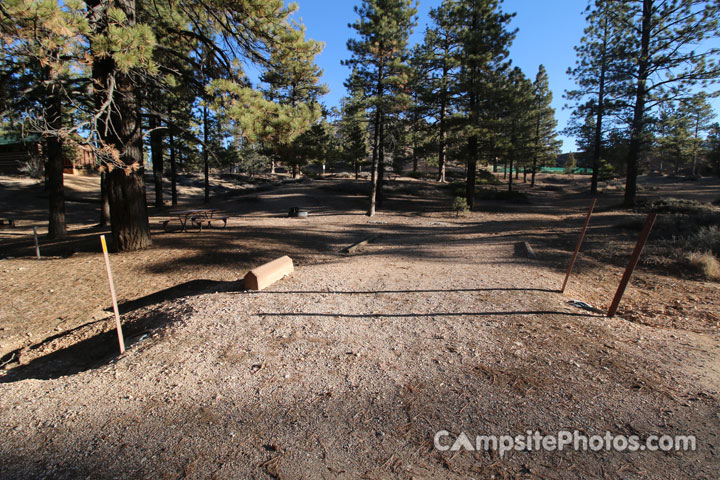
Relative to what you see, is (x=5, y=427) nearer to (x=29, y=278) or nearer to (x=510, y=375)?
(x=510, y=375)

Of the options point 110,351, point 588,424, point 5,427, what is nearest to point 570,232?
point 588,424

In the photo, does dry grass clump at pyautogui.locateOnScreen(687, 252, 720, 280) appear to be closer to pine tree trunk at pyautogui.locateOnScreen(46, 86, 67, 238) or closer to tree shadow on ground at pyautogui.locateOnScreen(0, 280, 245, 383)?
tree shadow on ground at pyautogui.locateOnScreen(0, 280, 245, 383)

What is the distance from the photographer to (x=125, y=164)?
7758mm

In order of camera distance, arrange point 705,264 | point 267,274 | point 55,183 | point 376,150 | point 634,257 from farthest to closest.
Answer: point 376,150 → point 55,183 → point 705,264 → point 267,274 → point 634,257

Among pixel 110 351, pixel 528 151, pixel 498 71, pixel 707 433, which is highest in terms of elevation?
pixel 498 71

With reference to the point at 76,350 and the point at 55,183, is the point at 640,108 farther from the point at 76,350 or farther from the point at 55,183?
the point at 55,183

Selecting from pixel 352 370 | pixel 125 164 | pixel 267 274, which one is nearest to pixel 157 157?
pixel 125 164

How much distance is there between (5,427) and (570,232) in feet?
47.2

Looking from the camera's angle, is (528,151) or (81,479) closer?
(81,479)

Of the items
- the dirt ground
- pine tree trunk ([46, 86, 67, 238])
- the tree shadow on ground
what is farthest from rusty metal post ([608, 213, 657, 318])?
pine tree trunk ([46, 86, 67, 238])

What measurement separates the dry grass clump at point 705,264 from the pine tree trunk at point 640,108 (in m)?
13.0

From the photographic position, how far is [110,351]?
4488 mm

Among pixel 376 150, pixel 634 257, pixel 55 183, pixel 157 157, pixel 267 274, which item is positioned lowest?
pixel 267 274

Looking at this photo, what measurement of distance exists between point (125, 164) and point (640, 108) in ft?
74.6
